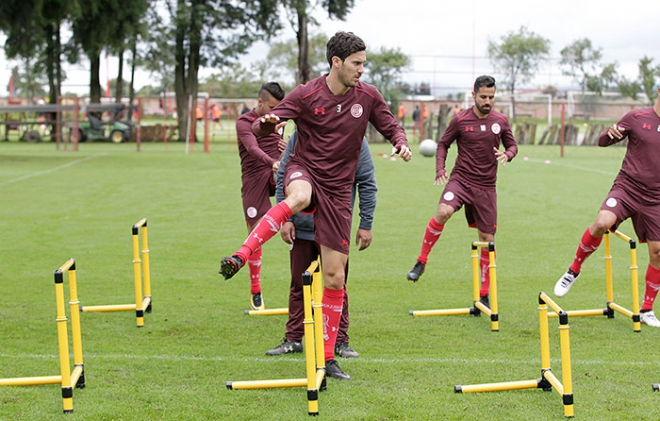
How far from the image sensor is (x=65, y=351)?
5.57 m

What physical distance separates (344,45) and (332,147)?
0.75 meters

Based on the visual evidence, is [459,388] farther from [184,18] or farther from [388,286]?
[184,18]

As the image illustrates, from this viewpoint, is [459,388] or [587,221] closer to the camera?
[459,388]

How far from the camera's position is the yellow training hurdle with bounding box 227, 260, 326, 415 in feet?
18.1

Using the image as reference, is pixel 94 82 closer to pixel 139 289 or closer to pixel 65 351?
pixel 139 289

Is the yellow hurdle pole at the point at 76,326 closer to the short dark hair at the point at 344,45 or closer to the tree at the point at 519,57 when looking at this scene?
the short dark hair at the point at 344,45

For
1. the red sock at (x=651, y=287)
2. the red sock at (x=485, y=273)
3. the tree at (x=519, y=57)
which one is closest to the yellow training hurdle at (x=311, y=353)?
the red sock at (x=485, y=273)

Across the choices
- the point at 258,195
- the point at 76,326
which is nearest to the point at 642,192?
the point at 258,195

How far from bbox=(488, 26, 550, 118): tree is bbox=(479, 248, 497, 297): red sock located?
54956 millimetres

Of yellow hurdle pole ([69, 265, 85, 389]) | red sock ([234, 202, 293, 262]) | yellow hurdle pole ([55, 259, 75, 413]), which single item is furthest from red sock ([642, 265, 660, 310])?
yellow hurdle pole ([55, 259, 75, 413])

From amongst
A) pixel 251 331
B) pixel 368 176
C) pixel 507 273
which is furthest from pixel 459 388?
pixel 507 273

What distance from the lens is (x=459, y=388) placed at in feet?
19.7

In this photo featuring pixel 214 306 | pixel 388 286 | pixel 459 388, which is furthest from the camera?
pixel 388 286

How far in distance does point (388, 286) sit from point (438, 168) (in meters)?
1.59
